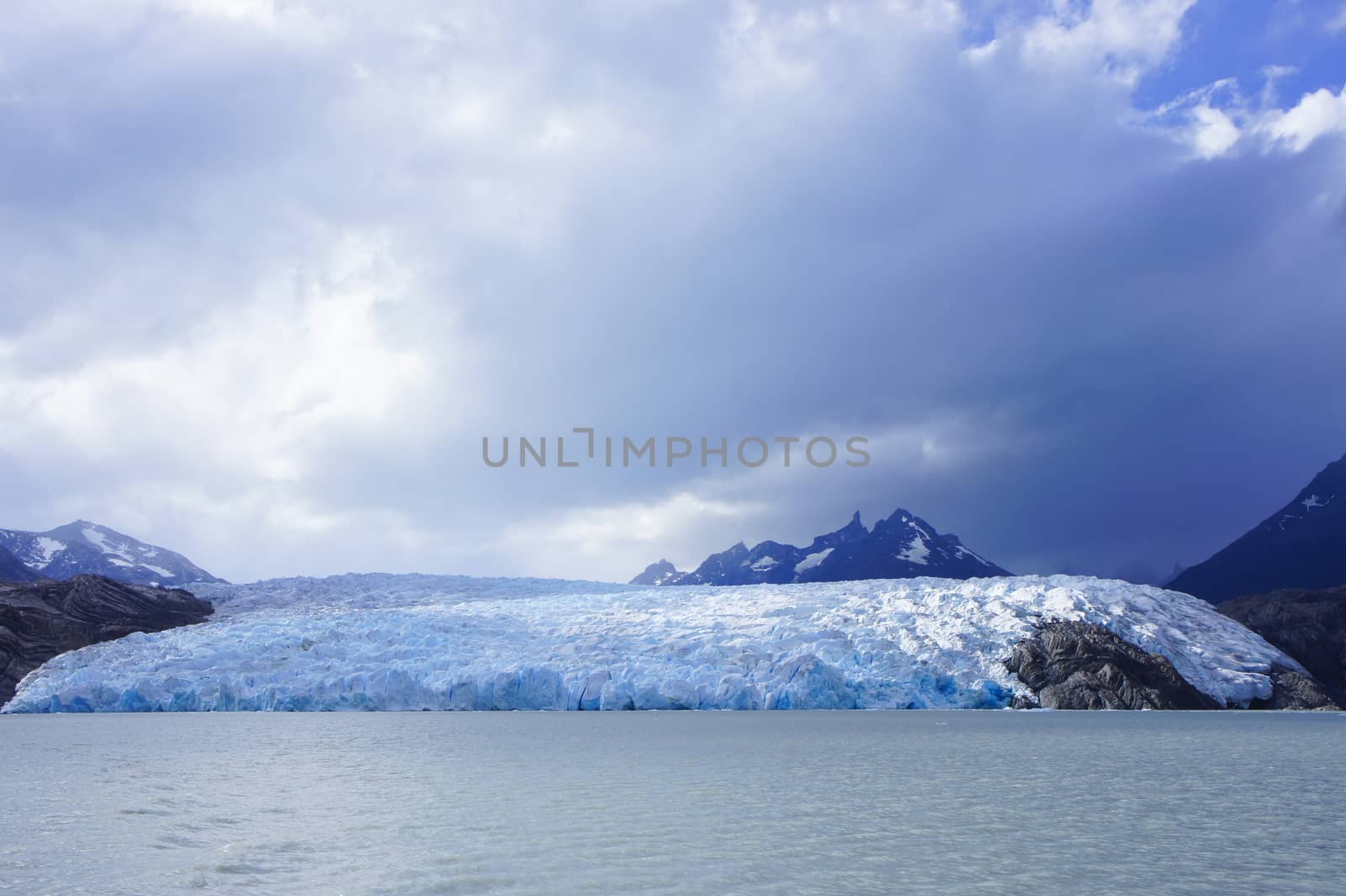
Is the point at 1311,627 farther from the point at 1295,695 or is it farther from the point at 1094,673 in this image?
the point at 1094,673

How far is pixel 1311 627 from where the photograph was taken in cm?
3641

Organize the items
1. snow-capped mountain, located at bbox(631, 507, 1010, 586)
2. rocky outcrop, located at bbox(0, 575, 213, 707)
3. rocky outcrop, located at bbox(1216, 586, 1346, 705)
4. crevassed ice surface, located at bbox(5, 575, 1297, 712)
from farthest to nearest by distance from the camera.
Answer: snow-capped mountain, located at bbox(631, 507, 1010, 586) < rocky outcrop, located at bbox(1216, 586, 1346, 705) < rocky outcrop, located at bbox(0, 575, 213, 707) < crevassed ice surface, located at bbox(5, 575, 1297, 712)

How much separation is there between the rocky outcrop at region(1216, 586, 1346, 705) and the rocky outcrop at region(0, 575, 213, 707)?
143 ft

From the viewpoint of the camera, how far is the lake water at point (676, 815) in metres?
6.54

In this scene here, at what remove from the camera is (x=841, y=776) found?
39.1 ft

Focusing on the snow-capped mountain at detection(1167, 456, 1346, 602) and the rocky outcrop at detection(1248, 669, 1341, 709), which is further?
the snow-capped mountain at detection(1167, 456, 1346, 602)

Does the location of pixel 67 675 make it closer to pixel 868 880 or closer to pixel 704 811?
pixel 704 811

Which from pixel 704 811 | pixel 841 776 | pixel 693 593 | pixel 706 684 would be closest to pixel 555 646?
pixel 706 684

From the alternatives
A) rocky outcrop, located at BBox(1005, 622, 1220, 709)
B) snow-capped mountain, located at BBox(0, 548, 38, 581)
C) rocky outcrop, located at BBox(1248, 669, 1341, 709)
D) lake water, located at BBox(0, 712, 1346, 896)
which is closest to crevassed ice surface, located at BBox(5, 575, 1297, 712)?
rocky outcrop, located at BBox(1248, 669, 1341, 709)

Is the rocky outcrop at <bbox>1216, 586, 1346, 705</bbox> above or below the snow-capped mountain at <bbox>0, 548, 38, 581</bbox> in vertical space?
below

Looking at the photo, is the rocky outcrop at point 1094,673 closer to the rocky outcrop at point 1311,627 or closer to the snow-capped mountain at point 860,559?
the rocky outcrop at point 1311,627

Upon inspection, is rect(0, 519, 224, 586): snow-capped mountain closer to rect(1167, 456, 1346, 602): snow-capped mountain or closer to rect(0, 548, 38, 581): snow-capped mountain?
rect(0, 548, 38, 581): snow-capped mountain

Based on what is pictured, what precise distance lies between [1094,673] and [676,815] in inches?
930

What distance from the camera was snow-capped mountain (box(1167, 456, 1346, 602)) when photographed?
8906 centimetres
